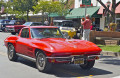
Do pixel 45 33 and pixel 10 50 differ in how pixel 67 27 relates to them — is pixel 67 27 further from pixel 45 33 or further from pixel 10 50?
pixel 45 33

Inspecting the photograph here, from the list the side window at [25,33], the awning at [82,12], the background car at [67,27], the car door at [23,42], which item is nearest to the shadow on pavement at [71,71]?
the car door at [23,42]

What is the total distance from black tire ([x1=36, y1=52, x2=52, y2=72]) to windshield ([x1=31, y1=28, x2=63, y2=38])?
3.40 ft

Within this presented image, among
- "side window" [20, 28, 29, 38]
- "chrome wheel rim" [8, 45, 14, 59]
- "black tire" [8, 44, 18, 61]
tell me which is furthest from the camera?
"chrome wheel rim" [8, 45, 14, 59]

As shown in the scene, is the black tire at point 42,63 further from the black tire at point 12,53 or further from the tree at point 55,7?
the tree at point 55,7

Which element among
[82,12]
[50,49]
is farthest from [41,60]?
[82,12]

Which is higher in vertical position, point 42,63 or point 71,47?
point 71,47

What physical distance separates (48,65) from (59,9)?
22.4m

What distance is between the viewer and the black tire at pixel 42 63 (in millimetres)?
6639

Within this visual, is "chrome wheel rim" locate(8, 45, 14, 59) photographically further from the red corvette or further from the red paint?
the red paint

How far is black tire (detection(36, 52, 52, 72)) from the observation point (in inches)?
261

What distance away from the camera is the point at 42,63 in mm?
6852

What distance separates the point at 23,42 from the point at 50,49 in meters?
1.84

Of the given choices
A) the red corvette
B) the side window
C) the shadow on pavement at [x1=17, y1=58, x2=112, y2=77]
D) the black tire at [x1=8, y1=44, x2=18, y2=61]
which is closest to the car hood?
Answer: the red corvette

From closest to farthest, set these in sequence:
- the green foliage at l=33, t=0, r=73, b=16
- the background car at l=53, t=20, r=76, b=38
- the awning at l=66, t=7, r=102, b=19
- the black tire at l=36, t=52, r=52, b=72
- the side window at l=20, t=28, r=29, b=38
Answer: the black tire at l=36, t=52, r=52, b=72 < the side window at l=20, t=28, r=29, b=38 < the background car at l=53, t=20, r=76, b=38 < the awning at l=66, t=7, r=102, b=19 < the green foliage at l=33, t=0, r=73, b=16
